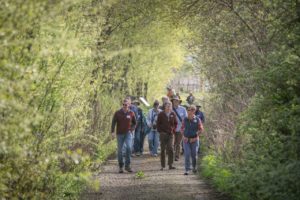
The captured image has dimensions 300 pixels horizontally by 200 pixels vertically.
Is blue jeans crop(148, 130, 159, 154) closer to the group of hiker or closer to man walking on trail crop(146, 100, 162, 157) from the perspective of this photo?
man walking on trail crop(146, 100, 162, 157)

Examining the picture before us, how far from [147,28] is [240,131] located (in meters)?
19.5

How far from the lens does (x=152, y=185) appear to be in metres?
16.2

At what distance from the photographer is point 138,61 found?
112 feet

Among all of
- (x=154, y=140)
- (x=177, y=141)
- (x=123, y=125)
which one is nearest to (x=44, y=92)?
(x=123, y=125)

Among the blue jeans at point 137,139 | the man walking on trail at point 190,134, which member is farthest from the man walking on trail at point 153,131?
the man walking on trail at point 190,134

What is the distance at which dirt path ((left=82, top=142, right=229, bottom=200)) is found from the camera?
1443 centimetres

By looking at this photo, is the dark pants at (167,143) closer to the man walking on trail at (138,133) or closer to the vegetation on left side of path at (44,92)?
the vegetation on left side of path at (44,92)

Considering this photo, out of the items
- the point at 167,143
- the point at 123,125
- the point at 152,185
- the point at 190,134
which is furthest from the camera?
the point at 167,143

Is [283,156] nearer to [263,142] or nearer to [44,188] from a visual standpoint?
[263,142]

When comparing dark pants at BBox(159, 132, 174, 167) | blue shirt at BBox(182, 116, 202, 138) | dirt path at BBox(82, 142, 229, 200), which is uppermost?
blue shirt at BBox(182, 116, 202, 138)

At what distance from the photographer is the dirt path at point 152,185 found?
14430 mm

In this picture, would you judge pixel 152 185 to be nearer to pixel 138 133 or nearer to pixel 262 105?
pixel 262 105

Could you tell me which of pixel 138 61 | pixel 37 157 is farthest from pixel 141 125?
pixel 37 157

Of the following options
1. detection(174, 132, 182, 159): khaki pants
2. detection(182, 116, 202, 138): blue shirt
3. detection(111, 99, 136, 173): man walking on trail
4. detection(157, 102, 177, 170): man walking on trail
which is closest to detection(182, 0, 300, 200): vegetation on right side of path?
detection(182, 116, 202, 138): blue shirt
